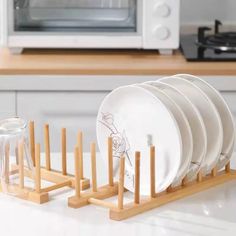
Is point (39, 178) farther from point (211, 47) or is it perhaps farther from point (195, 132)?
point (211, 47)

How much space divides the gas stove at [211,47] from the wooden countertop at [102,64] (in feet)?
0.12

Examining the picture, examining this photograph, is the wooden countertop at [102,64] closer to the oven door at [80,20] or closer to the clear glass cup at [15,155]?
the oven door at [80,20]

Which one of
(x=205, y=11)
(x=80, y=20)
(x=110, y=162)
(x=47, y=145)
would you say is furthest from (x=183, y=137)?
(x=205, y=11)

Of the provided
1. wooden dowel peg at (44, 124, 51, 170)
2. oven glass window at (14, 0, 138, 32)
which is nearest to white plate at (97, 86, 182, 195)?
wooden dowel peg at (44, 124, 51, 170)

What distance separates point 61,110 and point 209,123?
103 cm

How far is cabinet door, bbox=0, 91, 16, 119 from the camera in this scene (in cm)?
234

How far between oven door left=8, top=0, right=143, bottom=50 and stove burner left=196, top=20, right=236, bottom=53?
0.24 metres

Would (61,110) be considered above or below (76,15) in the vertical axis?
below

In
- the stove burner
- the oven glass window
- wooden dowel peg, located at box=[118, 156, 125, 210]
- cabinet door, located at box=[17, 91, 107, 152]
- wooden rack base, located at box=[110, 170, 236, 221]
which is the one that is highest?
the oven glass window

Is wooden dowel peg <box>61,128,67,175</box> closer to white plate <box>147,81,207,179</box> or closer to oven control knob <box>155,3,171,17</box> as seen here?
white plate <box>147,81,207,179</box>

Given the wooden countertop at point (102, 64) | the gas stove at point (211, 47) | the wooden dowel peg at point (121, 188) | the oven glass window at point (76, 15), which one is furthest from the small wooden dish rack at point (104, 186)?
the oven glass window at point (76, 15)

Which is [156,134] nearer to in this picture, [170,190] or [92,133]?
[170,190]

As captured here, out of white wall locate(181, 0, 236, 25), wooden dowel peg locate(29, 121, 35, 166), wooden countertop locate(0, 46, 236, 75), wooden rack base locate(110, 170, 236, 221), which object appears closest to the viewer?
wooden rack base locate(110, 170, 236, 221)

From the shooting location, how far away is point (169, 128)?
4.28ft
